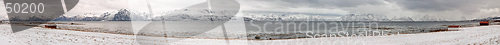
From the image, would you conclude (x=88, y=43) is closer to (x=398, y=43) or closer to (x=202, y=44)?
(x=202, y=44)

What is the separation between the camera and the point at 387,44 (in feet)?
39.3

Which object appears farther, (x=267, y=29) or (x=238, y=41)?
(x=267, y=29)

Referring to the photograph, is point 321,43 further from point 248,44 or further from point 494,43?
point 494,43

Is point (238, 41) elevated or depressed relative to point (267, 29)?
elevated

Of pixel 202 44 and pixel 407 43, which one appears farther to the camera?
pixel 407 43

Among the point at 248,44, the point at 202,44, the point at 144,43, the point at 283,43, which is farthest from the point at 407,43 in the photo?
the point at 144,43

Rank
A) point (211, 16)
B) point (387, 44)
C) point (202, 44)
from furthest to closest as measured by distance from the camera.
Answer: point (211, 16)
point (387, 44)
point (202, 44)

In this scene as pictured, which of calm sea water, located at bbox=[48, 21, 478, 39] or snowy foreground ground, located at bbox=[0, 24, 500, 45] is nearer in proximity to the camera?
snowy foreground ground, located at bbox=[0, 24, 500, 45]

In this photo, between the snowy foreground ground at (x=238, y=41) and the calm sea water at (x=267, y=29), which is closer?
the snowy foreground ground at (x=238, y=41)

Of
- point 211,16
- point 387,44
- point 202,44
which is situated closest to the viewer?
point 202,44

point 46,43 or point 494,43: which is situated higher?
point 46,43

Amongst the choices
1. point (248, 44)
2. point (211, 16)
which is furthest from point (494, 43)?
point (211, 16)

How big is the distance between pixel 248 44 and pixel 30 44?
340 inches

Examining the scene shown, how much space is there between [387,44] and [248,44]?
5.72m
